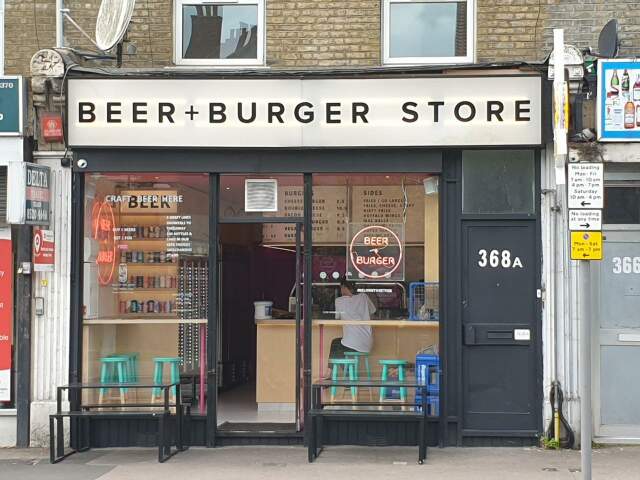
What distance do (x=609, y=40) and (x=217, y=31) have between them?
4.32 meters

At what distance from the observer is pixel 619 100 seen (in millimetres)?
9422

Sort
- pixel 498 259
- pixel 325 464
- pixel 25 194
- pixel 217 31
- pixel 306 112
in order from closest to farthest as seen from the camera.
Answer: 1. pixel 325 464
2. pixel 25 194
3. pixel 306 112
4. pixel 498 259
5. pixel 217 31

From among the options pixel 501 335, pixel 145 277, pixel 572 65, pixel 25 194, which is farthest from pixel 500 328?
pixel 25 194

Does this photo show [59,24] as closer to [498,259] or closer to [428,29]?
[428,29]

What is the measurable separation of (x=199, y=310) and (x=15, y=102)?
10.0ft

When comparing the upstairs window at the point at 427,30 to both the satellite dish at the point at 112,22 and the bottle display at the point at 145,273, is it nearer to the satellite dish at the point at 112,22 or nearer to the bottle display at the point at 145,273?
the satellite dish at the point at 112,22

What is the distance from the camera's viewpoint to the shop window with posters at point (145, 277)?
10.1 meters

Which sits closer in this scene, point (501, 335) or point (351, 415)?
point (351, 415)

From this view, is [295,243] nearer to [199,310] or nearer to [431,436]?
[199,310]

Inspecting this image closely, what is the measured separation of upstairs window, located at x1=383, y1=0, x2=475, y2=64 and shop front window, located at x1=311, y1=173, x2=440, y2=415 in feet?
4.51

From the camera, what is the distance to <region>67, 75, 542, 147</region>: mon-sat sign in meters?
9.46

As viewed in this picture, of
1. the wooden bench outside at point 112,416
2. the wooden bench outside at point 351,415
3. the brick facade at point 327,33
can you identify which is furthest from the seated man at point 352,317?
the brick facade at point 327,33

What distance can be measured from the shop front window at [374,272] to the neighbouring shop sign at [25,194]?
2.96 m

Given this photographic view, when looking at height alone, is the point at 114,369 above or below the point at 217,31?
below
